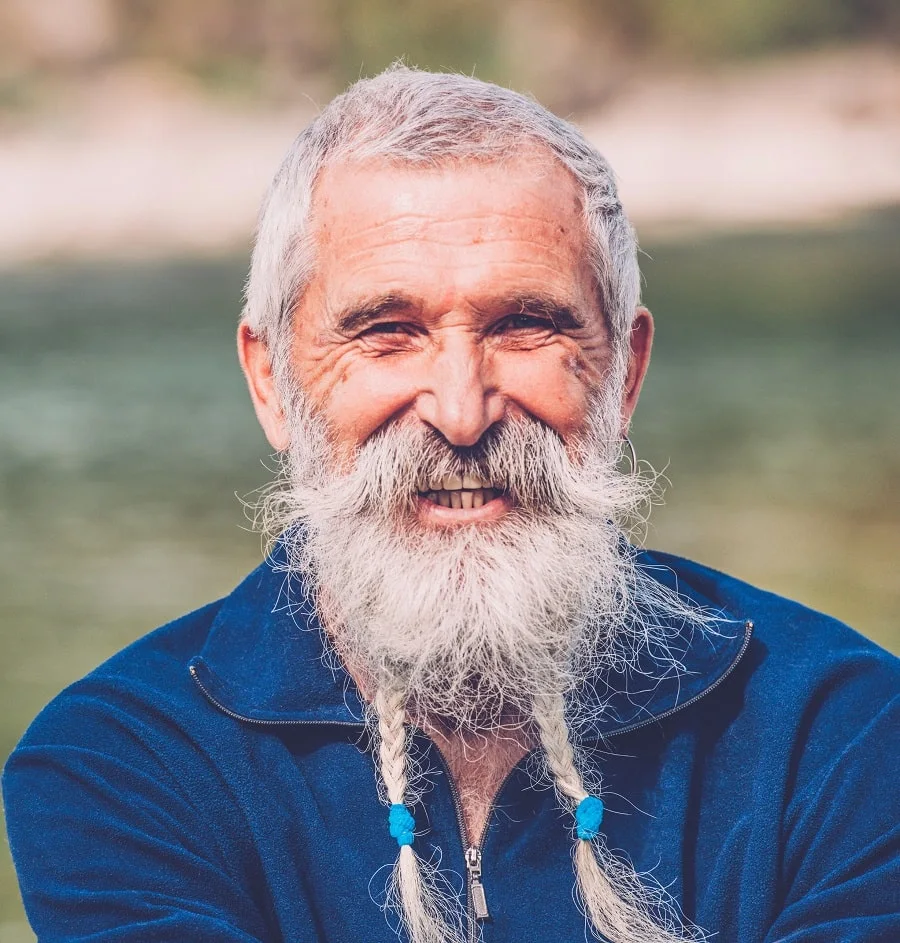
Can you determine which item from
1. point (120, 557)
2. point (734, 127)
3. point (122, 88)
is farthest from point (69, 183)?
point (734, 127)

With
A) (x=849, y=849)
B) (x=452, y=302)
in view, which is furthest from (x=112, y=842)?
(x=849, y=849)

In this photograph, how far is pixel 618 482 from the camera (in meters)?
2.36

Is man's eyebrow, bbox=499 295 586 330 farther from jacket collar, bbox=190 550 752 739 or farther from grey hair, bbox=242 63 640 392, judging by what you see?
jacket collar, bbox=190 550 752 739

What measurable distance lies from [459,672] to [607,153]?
538 centimetres

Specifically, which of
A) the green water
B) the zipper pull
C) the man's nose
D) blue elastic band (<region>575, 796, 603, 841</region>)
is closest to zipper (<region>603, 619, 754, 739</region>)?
blue elastic band (<region>575, 796, 603, 841</region>)

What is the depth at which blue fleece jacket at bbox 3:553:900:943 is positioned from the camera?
6.39 feet

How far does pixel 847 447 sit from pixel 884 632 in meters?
1.37

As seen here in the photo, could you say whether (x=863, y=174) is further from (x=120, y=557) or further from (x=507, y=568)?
(x=507, y=568)

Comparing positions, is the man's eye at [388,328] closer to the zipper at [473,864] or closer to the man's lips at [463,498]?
the man's lips at [463,498]

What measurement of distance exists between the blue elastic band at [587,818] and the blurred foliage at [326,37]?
5202 mm

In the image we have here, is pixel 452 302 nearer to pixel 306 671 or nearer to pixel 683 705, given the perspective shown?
pixel 306 671

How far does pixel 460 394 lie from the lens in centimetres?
213

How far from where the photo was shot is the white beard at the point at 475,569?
220 centimetres

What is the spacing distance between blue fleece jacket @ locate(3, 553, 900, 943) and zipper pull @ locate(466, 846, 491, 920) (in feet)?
0.05
